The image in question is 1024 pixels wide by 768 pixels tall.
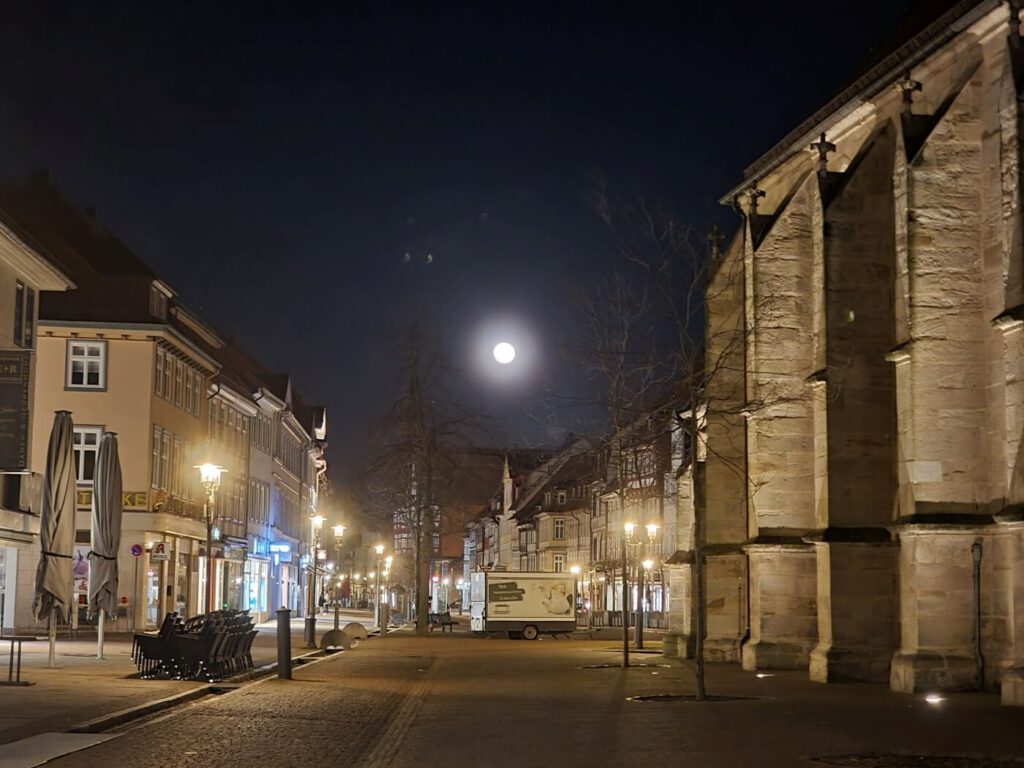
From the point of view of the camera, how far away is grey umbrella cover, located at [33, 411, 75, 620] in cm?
2711

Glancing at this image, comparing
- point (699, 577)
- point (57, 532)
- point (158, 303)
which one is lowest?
point (699, 577)

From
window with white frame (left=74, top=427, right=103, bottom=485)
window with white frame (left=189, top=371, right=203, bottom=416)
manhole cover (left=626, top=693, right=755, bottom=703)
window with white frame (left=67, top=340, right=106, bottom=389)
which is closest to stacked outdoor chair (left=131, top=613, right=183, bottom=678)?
manhole cover (left=626, top=693, right=755, bottom=703)

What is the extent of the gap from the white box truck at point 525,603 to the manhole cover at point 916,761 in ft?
138

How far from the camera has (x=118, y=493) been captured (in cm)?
3136

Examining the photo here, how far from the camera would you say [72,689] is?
2294cm

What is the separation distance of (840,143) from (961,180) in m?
6.23

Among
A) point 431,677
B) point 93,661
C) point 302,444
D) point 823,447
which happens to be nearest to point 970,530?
point 823,447

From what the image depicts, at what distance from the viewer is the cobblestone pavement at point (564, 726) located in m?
14.6

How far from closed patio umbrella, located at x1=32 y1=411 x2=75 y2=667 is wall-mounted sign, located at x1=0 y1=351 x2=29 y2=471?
3.22ft

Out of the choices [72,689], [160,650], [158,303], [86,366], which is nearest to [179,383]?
[158,303]

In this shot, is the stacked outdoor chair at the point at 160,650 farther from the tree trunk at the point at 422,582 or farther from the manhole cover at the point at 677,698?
the tree trunk at the point at 422,582

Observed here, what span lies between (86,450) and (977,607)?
35.3 metres

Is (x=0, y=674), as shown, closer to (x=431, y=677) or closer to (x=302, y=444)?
(x=431, y=677)

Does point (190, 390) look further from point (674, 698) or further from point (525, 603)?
point (674, 698)
